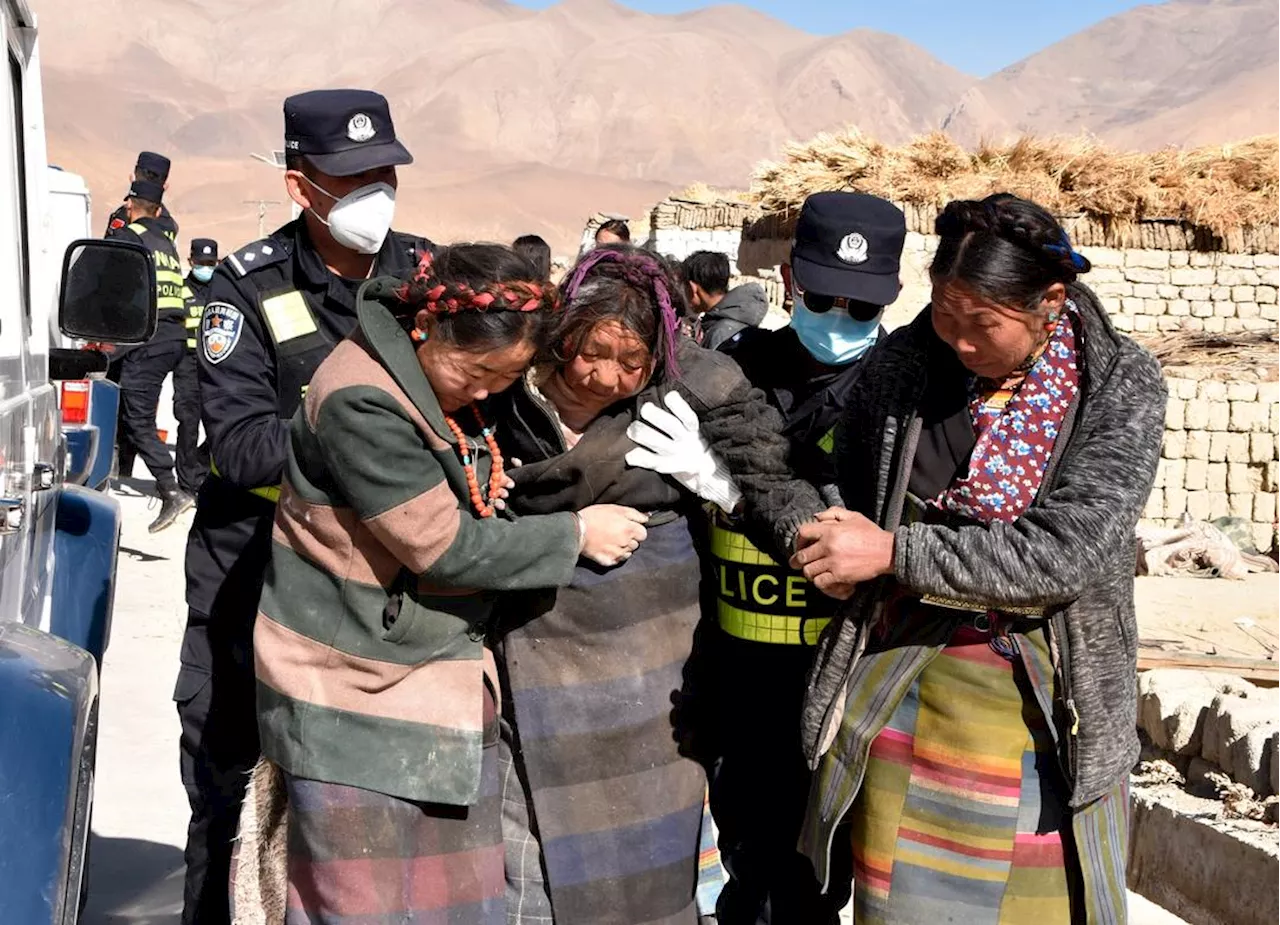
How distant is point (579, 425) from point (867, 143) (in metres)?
12.4

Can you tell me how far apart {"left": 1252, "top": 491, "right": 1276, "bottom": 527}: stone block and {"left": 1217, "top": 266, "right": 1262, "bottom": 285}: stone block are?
4.12 m

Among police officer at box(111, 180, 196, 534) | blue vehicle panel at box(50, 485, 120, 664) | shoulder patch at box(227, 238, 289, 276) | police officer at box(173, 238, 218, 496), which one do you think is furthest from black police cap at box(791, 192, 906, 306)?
police officer at box(173, 238, 218, 496)

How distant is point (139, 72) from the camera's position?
363 ft

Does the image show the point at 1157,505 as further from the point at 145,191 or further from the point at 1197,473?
the point at 145,191

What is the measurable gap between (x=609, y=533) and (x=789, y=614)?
21.1 inches

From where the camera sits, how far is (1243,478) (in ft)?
36.4

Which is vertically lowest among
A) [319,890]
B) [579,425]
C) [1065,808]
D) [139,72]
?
[319,890]

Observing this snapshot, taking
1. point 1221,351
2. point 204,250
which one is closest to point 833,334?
point 204,250

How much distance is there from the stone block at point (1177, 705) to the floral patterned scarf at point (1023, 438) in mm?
3053

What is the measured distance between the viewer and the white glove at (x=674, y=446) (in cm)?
283

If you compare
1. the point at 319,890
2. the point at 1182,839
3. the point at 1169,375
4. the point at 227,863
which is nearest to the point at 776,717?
the point at 319,890

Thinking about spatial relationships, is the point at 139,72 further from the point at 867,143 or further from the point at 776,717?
the point at 776,717

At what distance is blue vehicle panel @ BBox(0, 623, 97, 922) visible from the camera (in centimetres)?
215

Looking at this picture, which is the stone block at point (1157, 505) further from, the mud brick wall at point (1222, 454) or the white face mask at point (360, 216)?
the white face mask at point (360, 216)
